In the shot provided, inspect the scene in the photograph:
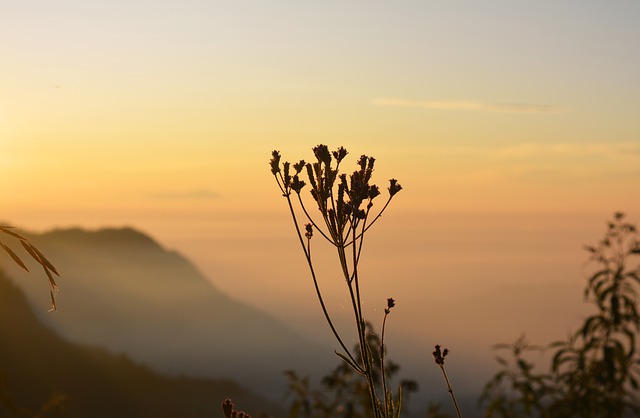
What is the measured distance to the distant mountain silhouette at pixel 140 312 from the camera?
166ft

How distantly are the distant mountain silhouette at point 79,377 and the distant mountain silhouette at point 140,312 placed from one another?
1.43 meters

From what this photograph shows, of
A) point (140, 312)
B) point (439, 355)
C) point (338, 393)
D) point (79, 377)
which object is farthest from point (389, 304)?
point (140, 312)

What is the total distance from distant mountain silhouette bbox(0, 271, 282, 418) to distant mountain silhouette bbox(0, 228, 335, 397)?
143cm

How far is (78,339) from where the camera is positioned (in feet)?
134

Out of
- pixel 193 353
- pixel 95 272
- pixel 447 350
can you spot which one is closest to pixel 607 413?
pixel 447 350

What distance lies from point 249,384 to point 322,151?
53060 mm

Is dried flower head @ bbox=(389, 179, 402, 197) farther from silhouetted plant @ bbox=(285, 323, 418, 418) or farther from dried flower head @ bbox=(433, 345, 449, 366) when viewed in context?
silhouetted plant @ bbox=(285, 323, 418, 418)

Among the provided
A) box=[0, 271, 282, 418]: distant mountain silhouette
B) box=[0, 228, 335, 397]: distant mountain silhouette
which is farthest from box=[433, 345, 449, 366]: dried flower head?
box=[0, 228, 335, 397]: distant mountain silhouette

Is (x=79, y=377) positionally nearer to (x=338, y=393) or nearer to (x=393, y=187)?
(x=338, y=393)

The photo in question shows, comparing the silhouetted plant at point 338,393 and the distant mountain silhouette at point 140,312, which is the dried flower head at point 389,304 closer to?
the silhouetted plant at point 338,393

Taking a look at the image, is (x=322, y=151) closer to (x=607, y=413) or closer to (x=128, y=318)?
(x=607, y=413)

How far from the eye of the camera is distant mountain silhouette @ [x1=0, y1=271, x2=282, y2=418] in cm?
3394

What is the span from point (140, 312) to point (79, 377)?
1633 inches

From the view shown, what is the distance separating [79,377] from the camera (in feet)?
122
